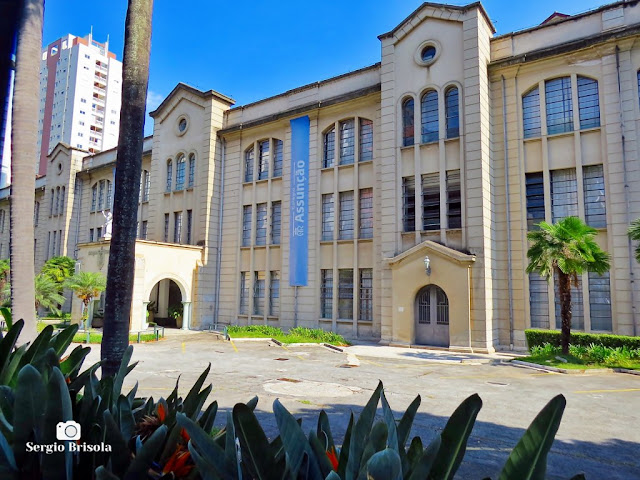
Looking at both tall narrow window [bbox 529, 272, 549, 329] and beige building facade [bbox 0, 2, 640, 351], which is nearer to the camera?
beige building facade [bbox 0, 2, 640, 351]

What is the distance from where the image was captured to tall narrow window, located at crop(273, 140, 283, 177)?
2838cm

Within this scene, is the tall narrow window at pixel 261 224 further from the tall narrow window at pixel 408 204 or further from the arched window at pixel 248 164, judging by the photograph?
the tall narrow window at pixel 408 204

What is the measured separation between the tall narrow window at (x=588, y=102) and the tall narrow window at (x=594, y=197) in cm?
197

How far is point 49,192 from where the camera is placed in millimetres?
44250

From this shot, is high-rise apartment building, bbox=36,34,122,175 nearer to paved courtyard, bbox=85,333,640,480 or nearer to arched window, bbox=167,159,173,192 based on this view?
arched window, bbox=167,159,173,192

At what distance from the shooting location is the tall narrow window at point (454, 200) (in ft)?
67.5

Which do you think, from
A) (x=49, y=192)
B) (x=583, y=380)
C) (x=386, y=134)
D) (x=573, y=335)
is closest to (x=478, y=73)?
(x=386, y=134)

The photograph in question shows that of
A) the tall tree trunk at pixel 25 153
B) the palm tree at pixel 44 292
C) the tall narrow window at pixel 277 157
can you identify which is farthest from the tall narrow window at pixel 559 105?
the palm tree at pixel 44 292

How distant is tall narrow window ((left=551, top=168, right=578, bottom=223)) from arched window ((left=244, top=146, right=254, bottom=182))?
1805 centimetres

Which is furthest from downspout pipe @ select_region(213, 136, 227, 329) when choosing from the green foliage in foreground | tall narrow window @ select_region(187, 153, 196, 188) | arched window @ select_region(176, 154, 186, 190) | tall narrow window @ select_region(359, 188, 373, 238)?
tall narrow window @ select_region(359, 188, 373, 238)

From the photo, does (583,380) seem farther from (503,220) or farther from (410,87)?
(410,87)

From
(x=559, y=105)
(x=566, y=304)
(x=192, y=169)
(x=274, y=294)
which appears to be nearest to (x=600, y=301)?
(x=566, y=304)

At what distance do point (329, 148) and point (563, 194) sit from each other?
12713mm

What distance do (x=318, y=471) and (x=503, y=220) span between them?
20.4 meters
